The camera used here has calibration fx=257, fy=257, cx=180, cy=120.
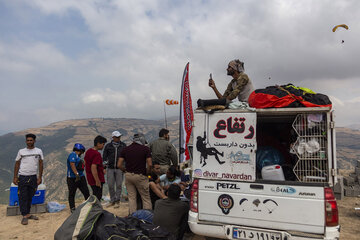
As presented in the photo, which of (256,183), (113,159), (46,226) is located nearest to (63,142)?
(113,159)

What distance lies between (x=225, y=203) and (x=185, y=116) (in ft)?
17.7

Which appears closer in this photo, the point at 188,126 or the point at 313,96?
the point at 313,96

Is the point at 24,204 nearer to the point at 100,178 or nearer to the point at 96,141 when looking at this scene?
the point at 100,178

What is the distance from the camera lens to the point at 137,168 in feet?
17.7

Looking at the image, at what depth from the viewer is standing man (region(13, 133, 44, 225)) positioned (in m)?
6.12

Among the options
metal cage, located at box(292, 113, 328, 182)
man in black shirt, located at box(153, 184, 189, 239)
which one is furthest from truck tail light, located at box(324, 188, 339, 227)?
man in black shirt, located at box(153, 184, 189, 239)

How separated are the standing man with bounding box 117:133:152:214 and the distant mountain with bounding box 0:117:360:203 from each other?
83.6 m

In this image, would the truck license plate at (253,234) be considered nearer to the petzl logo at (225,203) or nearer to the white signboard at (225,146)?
the petzl logo at (225,203)

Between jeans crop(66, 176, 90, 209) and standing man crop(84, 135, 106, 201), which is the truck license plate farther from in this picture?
jeans crop(66, 176, 90, 209)

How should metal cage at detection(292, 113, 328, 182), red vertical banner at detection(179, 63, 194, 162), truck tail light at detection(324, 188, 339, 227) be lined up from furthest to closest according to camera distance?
1. red vertical banner at detection(179, 63, 194, 162)
2. metal cage at detection(292, 113, 328, 182)
3. truck tail light at detection(324, 188, 339, 227)

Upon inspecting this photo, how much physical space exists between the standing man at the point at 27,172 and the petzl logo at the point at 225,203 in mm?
4754

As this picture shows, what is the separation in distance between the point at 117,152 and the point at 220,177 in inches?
160

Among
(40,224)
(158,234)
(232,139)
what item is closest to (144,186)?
(158,234)

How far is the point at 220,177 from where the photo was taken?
12.6ft
